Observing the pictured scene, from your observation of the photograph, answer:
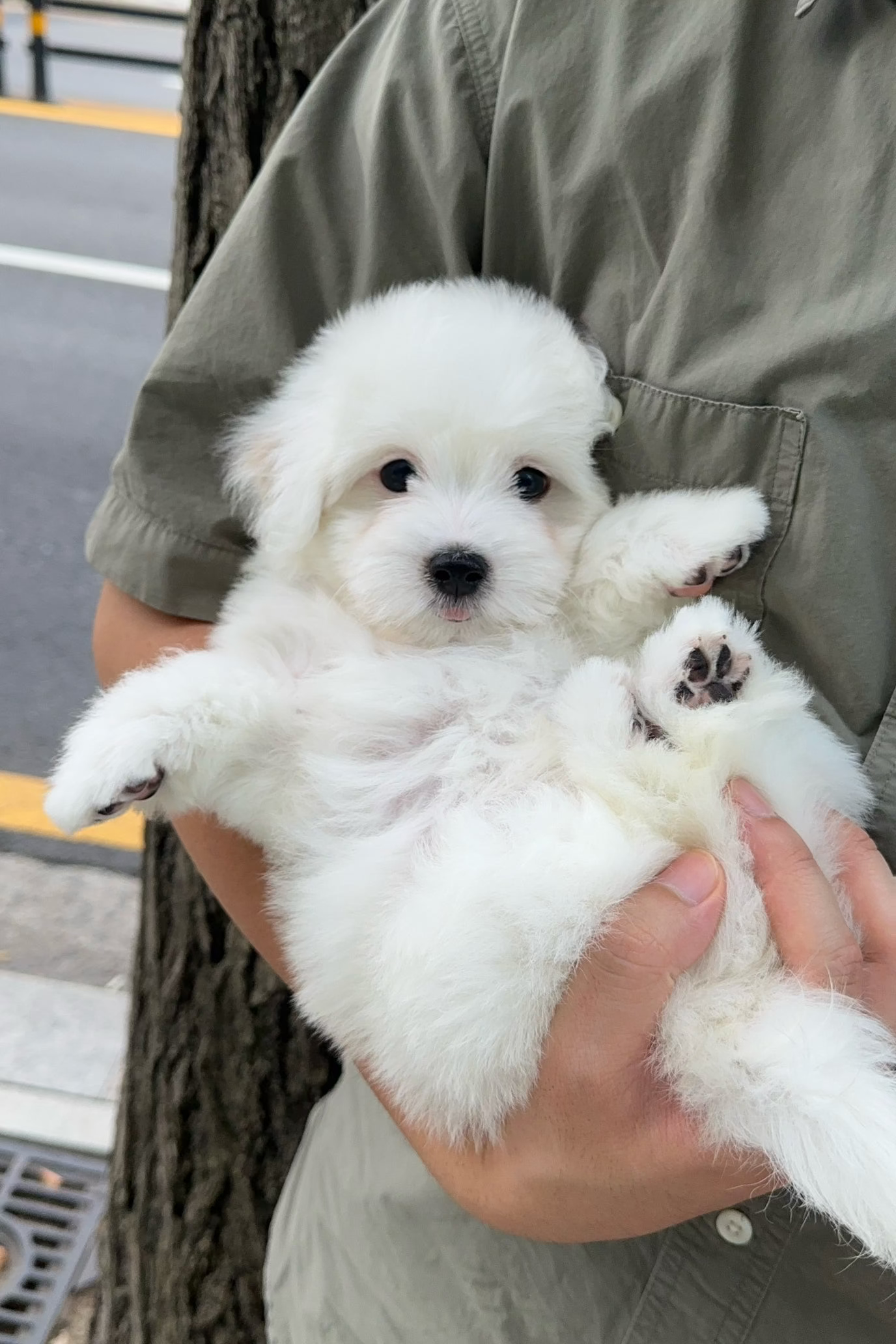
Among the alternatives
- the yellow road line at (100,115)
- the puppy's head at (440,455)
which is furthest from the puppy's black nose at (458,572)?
the yellow road line at (100,115)

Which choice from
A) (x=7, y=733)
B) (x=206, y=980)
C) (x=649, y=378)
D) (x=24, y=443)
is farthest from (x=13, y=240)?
(x=649, y=378)

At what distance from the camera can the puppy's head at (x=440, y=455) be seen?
1327 millimetres

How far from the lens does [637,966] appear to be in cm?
103

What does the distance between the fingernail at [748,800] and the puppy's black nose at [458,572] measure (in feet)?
1.31

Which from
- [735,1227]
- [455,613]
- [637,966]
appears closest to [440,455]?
[455,613]

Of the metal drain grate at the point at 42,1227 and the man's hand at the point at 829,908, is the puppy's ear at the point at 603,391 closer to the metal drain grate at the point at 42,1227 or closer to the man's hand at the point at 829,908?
the man's hand at the point at 829,908

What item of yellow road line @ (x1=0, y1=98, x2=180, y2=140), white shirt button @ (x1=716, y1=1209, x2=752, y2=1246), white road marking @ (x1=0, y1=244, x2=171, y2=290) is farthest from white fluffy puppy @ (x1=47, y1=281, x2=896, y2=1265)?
yellow road line @ (x1=0, y1=98, x2=180, y2=140)

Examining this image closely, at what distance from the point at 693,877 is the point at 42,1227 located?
173 centimetres

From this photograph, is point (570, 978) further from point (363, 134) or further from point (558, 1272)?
point (363, 134)

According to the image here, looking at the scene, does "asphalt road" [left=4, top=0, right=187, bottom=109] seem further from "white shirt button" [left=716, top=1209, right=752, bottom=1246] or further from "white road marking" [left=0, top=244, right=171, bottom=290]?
"white shirt button" [left=716, top=1209, right=752, bottom=1246]

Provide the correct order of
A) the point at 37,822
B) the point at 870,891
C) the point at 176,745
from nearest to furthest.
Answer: the point at 870,891
the point at 176,745
the point at 37,822

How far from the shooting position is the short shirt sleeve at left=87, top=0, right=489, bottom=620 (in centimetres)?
123

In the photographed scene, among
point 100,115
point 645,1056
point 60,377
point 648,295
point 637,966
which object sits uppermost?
point 648,295

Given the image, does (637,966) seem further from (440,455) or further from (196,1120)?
(196,1120)
